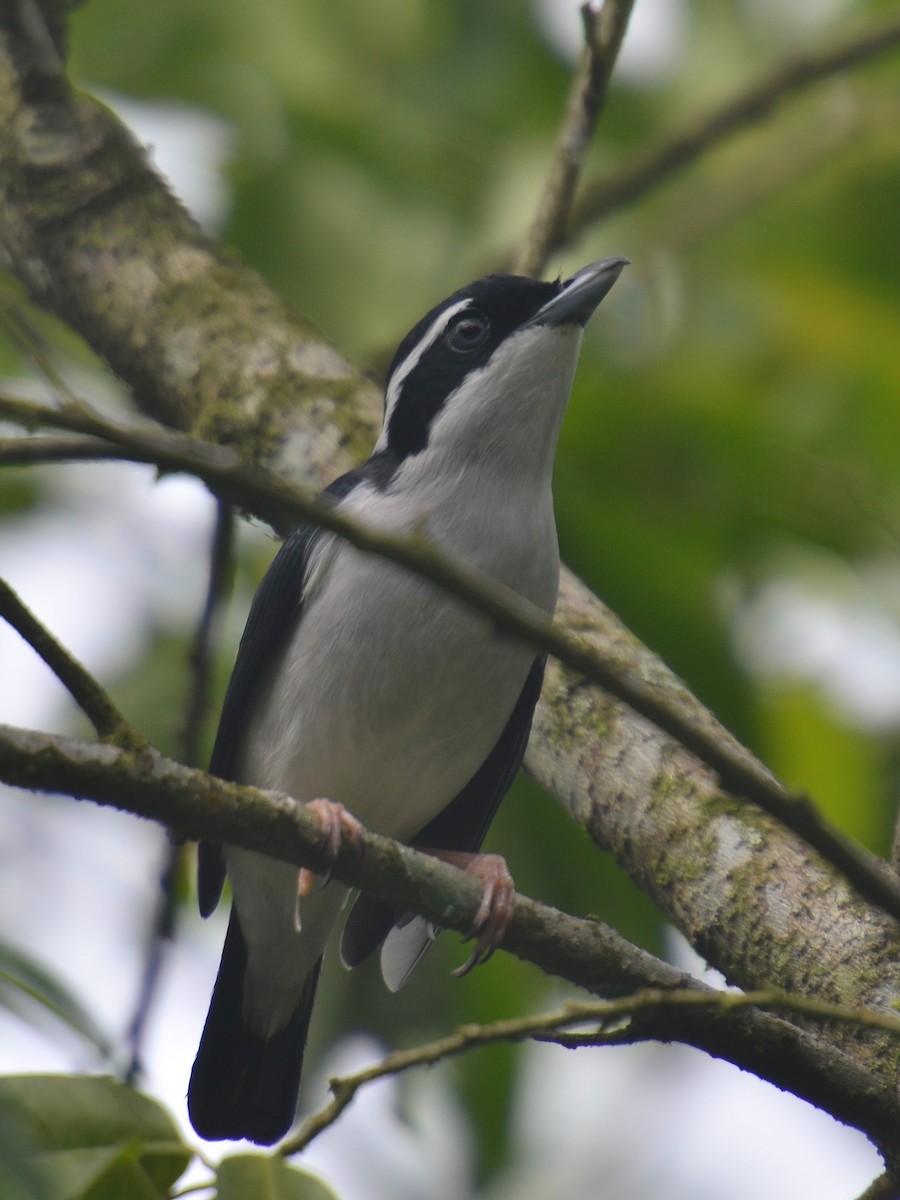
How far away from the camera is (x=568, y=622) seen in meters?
3.92

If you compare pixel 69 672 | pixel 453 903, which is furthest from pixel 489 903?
pixel 69 672

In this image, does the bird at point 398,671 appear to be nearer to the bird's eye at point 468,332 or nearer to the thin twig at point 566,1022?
the bird's eye at point 468,332

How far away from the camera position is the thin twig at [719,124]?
204 inches

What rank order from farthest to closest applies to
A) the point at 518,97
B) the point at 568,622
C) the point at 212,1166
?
Result: 1. the point at 518,97
2. the point at 568,622
3. the point at 212,1166

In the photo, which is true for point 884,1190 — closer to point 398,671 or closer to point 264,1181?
point 264,1181

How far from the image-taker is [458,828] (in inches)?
179

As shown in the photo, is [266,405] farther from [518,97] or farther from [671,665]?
[518,97]

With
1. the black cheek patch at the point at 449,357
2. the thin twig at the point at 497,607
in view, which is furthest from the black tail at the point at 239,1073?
the thin twig at the point at 497,607

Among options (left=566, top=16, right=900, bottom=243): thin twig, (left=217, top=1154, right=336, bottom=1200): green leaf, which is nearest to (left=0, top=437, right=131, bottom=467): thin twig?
(left=217, top=1154, right=336, bottom=1200): green leaf

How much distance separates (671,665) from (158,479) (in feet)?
5.06

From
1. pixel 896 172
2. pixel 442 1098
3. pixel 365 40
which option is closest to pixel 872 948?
pixel 442 1098

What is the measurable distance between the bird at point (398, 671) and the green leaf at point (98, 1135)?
1218 millimetres

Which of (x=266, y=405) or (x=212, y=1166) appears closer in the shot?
(x=212, y=1166)

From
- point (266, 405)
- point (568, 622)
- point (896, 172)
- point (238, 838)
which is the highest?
point (896, 172)
